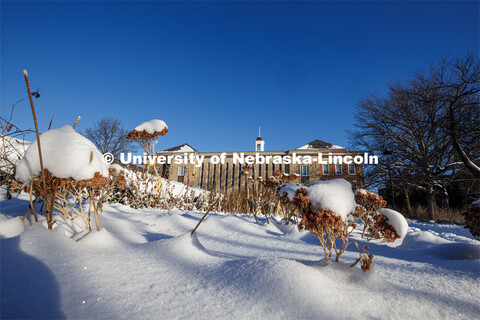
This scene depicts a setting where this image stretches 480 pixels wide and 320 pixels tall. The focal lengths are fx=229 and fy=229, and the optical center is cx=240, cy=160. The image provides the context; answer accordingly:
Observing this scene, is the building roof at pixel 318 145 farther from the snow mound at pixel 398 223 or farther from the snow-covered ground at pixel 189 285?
the snow-covered ground at pixel 189 285

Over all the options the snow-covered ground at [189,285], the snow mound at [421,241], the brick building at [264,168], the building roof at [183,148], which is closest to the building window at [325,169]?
the brick building at [264,168]

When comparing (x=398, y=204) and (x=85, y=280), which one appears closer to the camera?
(x=85, y=280)

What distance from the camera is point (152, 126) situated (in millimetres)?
3873

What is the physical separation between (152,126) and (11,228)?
2.61 meters

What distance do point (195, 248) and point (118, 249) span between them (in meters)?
0.52

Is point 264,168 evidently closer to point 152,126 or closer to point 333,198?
point 152,126

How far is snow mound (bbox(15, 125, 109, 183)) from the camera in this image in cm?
144

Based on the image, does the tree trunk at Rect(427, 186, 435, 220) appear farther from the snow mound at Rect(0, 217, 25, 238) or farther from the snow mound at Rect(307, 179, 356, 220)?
the snow mound at Rect(0, 217, 25, 238)

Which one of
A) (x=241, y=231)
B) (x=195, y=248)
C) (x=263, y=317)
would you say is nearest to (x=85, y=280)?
(x=195, y=248)

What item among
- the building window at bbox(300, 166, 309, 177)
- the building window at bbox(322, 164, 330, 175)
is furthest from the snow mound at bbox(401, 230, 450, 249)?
the building window at bbox(322, 164, 330, 175)

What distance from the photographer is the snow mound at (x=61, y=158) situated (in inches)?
56.7

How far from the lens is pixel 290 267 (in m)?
1.28

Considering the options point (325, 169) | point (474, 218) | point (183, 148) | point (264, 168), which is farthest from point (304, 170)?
point (474, 218)

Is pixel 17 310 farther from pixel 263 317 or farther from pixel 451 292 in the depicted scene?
pixel 451 292
